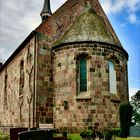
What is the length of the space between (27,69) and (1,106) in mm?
11020

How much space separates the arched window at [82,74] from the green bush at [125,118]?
9.31 ft

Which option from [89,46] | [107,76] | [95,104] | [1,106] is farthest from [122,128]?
[1,106]

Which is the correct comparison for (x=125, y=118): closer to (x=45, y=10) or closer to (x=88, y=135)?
(x=88, y=135)

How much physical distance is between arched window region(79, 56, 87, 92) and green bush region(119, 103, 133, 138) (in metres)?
2.84

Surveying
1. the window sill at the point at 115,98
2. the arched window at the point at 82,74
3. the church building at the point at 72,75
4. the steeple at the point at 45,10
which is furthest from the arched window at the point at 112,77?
the steeple at the point at 45,10

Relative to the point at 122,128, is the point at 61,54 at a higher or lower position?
higher

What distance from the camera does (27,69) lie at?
880 inches

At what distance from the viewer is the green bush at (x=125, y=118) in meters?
19.1

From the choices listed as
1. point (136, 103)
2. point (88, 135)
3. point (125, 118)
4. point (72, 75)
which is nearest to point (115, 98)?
point (125, 118)

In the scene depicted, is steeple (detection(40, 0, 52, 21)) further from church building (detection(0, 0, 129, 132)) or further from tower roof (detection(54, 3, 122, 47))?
tower roof (detection(54, 3, 122, 47))

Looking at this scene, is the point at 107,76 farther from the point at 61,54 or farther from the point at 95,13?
the point at 95,13

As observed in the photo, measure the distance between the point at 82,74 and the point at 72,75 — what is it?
0.73 m

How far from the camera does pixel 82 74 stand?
2066 cm

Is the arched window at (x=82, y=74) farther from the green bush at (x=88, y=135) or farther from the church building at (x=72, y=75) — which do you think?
the green bush at (x=88, y=135)
